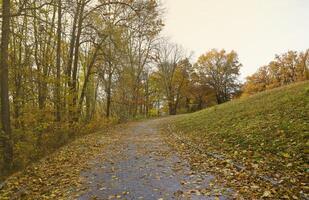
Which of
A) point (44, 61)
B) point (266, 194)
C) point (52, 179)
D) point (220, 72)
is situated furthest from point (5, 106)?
point (220, 72)

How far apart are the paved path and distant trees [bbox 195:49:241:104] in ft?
118

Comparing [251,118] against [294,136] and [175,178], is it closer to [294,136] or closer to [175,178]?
[294,136]

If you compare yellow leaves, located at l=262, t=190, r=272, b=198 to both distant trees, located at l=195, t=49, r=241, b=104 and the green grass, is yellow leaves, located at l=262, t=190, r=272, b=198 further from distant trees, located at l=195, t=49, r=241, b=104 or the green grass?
distant trees, located at l=195, t=49, r=241, b=104

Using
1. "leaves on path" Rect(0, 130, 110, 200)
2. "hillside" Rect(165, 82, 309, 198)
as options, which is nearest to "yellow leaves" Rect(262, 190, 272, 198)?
"hillside" Rect(165, 82, 309, 198)

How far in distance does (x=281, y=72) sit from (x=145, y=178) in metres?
44.0

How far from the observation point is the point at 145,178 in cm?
568

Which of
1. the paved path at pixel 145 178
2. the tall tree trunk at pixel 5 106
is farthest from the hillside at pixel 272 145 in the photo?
the tall tree trunk at pixel 5 106

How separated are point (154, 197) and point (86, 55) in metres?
18.0

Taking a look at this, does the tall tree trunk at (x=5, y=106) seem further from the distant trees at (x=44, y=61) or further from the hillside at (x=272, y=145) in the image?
the hillside at (x=272, y=145)

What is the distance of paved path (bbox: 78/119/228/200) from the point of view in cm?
470

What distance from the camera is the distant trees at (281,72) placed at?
41.0 m

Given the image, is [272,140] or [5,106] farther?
[5,106]

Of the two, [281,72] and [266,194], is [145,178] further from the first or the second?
[281,72]

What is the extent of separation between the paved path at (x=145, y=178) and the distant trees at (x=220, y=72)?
118 feet
